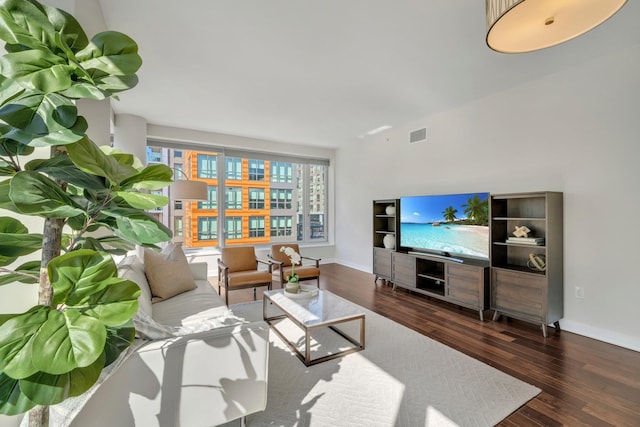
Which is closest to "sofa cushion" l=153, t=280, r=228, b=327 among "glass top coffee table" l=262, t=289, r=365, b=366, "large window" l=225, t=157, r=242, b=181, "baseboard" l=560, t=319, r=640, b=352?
"glass top coffee table" l=262, t=289, r=365, b=366

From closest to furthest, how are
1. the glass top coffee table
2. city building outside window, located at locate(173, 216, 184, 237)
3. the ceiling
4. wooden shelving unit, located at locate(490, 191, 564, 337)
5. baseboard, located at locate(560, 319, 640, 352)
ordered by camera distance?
the ceiling < the glass top coffee table < baseboard, located at locate(560, 319, 640, 352) < wooden shelving unit, located at locate(490, 191, 564, 337) < city building outside window, located at locate(173, 216, 184, 237)

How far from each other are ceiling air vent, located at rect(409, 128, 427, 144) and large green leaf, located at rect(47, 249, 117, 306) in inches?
193

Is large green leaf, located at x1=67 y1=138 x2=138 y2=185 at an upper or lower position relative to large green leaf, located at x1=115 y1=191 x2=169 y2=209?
upper

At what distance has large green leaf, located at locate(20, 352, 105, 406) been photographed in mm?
580

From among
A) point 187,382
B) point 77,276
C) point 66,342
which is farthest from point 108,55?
point 187,382

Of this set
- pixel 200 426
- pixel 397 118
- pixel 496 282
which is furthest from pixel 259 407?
pixel 397 118

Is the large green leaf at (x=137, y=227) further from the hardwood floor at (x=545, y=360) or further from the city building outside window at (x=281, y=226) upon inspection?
the city building outside window at (x=281, y=226)

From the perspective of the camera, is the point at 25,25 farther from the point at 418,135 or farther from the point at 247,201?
the point at 247,201

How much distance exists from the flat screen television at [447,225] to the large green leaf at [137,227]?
12.5 ft

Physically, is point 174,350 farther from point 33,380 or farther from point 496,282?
point 496,282

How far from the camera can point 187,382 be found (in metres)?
1.41

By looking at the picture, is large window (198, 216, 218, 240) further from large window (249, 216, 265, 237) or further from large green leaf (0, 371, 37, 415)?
large green leaf (0, 371, 37, 415)

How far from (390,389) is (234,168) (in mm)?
5110

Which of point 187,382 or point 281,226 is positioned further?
point 281,226
